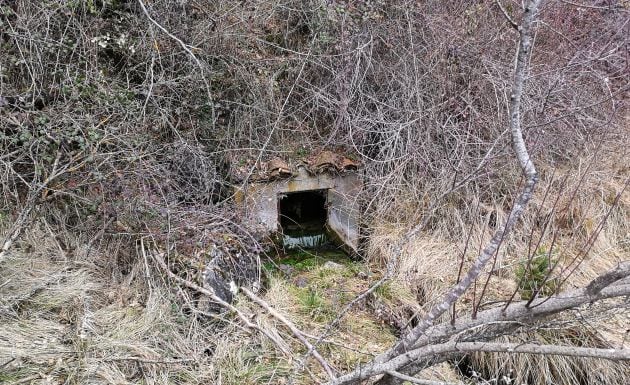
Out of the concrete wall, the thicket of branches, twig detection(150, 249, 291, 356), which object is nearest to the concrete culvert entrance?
the concrete wall

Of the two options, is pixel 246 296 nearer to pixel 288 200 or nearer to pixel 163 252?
pixel 163 252

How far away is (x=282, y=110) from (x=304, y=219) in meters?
1.47

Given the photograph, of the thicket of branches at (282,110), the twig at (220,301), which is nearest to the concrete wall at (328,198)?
the thicket of branches at (282,110)

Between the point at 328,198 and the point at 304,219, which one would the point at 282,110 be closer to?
the point at 328,198

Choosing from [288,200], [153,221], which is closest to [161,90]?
[153,221]

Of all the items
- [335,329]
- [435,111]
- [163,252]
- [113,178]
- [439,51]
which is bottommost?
[335,329]

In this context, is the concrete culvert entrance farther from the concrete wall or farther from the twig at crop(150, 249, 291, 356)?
the twig at crop(150, 249, 291, 356)

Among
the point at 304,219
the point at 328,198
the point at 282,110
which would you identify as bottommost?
the point at 304,219

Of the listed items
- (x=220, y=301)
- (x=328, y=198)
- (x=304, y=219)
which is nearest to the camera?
(x=220, y=301)

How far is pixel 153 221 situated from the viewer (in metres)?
3.37

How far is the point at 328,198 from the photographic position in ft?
14.9

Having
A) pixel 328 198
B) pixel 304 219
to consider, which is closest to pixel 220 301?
pixel 328 198

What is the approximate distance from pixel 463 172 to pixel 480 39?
A: 1.25 meters

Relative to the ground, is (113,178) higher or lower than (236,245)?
Result: higher
